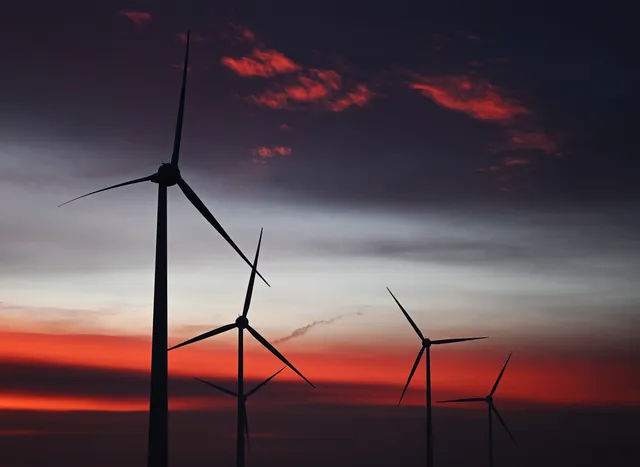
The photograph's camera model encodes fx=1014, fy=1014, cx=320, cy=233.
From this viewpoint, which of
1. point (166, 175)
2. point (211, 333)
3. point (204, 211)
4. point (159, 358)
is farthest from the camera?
point (211, 333)

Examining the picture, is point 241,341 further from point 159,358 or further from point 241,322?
point 159,358

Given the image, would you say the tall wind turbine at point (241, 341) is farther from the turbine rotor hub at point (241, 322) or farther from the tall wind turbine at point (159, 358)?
the tall wind turbine at point (159, 358)

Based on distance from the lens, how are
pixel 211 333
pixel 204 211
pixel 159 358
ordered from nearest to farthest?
pixel 159 358, pixel 204 211, pixel 211 333

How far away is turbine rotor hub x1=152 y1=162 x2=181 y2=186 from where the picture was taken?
61375 millimetres

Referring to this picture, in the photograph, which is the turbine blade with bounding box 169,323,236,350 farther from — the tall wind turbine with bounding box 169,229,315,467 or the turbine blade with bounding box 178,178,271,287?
the turbine blade with bounding box 178,178,271,287

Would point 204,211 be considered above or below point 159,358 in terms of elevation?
above

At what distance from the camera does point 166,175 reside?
6138cm

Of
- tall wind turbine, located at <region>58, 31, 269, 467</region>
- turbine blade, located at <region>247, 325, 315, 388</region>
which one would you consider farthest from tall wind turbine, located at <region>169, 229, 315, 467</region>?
tall wind turbine, located at <region>58, 31, 269, 467</region>

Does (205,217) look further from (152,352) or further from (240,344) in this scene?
(240,344)

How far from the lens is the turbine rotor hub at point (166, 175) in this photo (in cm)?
6138

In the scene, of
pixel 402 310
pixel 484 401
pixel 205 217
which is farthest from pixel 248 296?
pixel 484 401

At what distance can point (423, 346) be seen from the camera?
121500 millimetres

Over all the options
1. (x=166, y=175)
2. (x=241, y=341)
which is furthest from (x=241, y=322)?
(x=166, y=175)

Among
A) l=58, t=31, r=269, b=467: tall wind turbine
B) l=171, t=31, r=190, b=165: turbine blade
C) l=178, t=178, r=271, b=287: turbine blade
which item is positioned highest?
l=171, t=31, r=190, b=165: turbine blade
